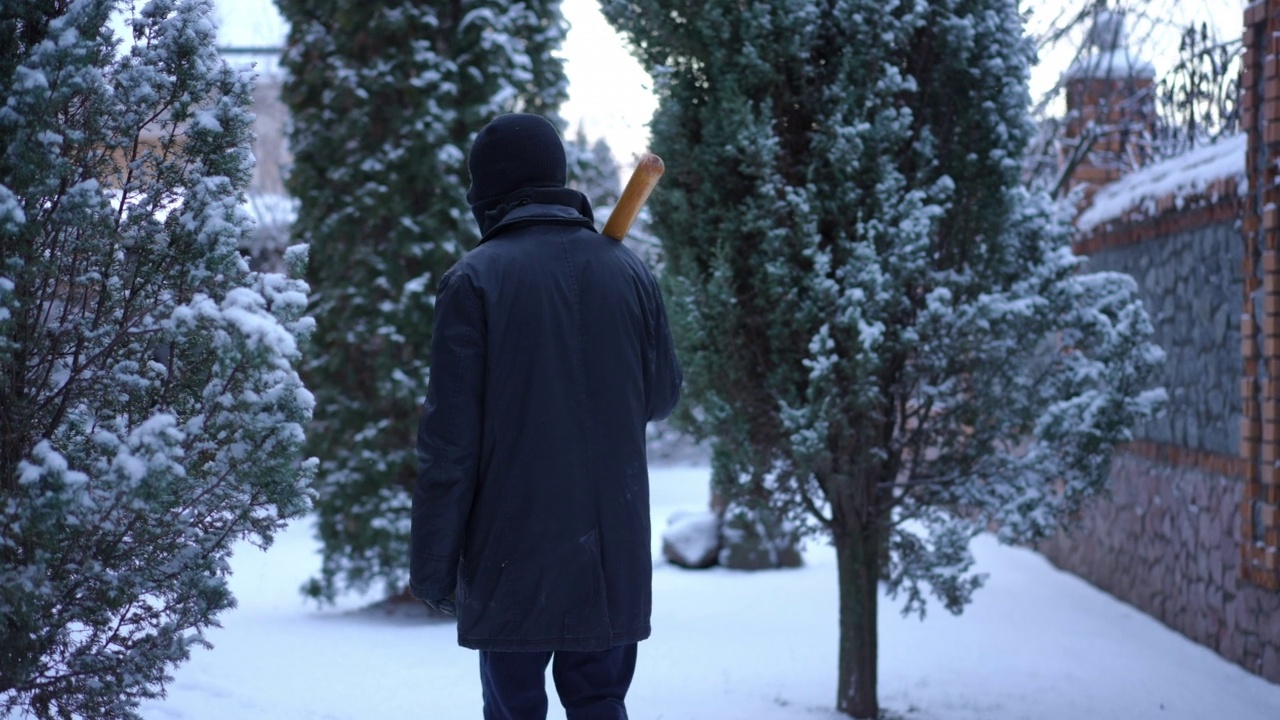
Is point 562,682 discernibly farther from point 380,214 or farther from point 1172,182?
point 1172,182

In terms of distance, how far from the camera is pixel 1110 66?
28.6ft

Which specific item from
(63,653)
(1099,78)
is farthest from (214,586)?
(1099,78)

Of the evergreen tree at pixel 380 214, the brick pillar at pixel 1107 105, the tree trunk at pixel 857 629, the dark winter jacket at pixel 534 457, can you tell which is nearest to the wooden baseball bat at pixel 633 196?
the dark winter jacket at pixel 534 457

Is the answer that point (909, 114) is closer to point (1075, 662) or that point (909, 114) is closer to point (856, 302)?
point (856, 302)

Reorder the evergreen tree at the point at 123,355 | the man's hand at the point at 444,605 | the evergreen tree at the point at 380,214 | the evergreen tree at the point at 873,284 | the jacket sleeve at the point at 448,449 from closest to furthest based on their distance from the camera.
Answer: the evergreen tree at the point at 123,355 < the jacket sleeve at the point at 448,449 < the man's hand at the point at 444,605 < the evergreen tree at the point at 873,284 < the evergreen tree at the point at 380,214

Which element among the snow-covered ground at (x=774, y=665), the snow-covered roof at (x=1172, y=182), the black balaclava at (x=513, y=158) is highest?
the snow-covered roof at (x=1172, y=182)

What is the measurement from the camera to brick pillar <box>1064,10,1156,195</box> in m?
8.66

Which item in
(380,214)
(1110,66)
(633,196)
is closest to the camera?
(633,196)

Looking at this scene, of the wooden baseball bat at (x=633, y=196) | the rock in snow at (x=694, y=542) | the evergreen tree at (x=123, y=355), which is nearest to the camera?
the evergreen tree at (x=123, y=355)

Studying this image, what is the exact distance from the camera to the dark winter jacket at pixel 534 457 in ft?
8.66

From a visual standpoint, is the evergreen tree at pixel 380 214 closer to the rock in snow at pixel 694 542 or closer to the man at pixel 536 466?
the rock in snow at pixel 694 542

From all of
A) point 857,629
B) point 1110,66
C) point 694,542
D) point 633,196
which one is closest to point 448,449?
point 633,196

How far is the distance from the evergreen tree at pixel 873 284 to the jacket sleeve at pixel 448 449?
1.94 meters

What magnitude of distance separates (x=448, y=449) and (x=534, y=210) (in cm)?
63
